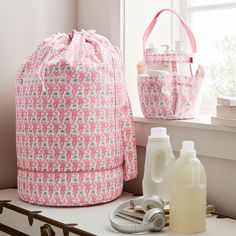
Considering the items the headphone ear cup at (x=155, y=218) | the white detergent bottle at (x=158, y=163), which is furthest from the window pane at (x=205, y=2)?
the headphone ear cup at (x=155, y=218)

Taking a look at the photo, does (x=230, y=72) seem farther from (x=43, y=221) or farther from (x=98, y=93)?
(x=43, y=221)

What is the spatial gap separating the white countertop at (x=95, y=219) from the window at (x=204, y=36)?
445 millimetres

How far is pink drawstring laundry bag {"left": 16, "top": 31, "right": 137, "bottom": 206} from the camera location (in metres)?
1.61

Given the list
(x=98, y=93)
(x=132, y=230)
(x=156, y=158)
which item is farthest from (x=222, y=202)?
(x=98, y=93)

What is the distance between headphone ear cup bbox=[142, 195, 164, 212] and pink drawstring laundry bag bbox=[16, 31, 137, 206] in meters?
0.23

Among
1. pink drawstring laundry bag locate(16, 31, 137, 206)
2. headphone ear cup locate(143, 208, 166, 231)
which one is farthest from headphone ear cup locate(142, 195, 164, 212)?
pink drawstring laundry bag locate(16, 31, 137, 206)

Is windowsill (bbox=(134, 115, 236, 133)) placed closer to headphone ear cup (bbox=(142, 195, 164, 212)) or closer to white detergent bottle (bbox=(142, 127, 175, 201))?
white detergent bottle (bbox=(142, 127, 175, 201))

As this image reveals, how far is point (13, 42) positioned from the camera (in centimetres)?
191

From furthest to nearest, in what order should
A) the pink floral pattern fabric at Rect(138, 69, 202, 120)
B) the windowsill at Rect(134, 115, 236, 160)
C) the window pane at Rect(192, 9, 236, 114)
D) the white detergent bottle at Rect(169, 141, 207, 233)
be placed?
the window pane at Rect(192, 9, 236, 114) < the pink floral pattern fabric at Rect(138, 69, 202, 120) < the windowsill at Rect(134, 115, 236, 160) < the white detergent bottle at Rect(169, 141, 207, 233)

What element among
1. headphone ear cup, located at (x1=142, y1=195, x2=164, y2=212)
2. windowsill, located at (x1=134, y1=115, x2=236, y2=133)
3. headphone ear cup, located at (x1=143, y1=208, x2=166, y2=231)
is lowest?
headphone ear cup, located at (x1=143, y1=208, x2=166, y2=231)

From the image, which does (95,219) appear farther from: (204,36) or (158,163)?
(204,36)

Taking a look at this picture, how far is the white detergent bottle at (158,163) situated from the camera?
61.4 inches

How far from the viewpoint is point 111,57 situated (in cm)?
168

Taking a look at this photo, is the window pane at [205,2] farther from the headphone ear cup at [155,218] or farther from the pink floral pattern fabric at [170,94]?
the headphone ear cup at [155,218]
